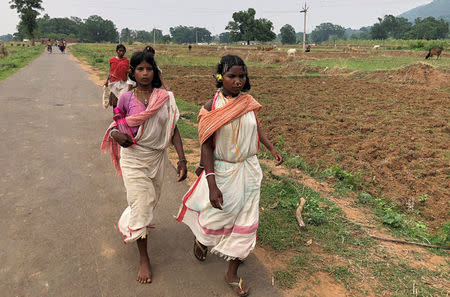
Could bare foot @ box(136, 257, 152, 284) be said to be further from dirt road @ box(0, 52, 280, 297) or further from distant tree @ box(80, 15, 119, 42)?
distant tree @ box(80, 15, 119, 42)

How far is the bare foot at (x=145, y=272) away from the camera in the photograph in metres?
2.52

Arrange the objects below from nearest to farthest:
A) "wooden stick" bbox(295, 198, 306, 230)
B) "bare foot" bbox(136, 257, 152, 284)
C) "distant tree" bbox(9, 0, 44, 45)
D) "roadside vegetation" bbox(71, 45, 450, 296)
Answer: "bare foot" bbox(136, 257, 152, 284) < "roadside vegetation" bbox(71, 45, 450, 296) < "wooden stick" bbox(295, 198, 306, 230) < "distant tree" bbox(9, 0, 44, 45)

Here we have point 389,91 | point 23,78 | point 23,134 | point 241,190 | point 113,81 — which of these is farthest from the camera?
point 23,78

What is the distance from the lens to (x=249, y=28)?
269ft

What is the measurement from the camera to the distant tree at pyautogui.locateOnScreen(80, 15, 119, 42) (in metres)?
104

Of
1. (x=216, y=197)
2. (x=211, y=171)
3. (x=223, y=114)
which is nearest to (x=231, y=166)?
(x=211, y=171)

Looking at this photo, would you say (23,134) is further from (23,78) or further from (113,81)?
(23,78)

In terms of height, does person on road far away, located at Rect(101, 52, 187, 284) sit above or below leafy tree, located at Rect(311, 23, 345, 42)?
below

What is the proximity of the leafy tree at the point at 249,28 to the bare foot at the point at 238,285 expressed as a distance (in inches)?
3272

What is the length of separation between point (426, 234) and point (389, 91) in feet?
37.7

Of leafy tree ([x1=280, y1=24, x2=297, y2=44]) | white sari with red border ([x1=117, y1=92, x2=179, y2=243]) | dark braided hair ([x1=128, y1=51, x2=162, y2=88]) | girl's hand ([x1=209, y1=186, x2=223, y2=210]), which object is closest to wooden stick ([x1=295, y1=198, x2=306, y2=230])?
girl's hand ([x1=209, y1=186, x2=223, y2=210])

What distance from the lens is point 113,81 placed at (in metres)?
5.99

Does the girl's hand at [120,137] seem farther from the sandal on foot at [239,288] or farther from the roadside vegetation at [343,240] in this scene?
the roadside vegetation at [343,240]

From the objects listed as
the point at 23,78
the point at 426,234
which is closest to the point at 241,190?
the point at 426,234
